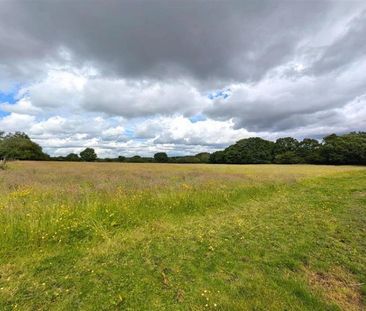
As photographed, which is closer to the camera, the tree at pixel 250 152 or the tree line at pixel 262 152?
the tree line at pixel 262 152

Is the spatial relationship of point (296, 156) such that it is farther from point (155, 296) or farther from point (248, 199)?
point (155, 296)

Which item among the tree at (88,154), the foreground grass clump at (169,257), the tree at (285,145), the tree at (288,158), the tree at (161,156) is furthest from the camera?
the tree at (88,154)

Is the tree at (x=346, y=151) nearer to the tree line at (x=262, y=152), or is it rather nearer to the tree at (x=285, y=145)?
the tree line at (x=262, y=152)

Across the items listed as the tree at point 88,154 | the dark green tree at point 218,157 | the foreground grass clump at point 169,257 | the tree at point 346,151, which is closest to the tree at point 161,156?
the dark green tree at point 218,157

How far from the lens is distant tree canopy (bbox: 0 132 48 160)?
68.1 m

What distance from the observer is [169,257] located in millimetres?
5121

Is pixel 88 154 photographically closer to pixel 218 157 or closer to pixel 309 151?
pixel 218 157

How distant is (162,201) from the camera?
894 cm

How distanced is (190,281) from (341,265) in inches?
125

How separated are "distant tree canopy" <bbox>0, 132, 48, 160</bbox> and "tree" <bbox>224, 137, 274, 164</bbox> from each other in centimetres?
7261

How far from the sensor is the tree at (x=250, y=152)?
94.9 m

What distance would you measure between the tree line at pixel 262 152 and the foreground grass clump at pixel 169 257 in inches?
2845

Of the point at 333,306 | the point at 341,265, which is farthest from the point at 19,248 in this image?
the point at 341,265

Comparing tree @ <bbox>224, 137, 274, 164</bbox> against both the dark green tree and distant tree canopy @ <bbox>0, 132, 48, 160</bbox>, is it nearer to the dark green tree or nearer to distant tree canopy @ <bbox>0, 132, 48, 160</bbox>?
the dark green tree
